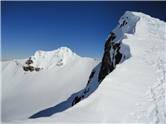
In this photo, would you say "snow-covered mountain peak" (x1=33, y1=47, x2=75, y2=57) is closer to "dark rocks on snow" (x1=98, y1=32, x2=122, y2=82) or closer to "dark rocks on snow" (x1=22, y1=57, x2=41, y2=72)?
"dark rocks on snow" (x1=22, y1=57, x2=41, y2=72)

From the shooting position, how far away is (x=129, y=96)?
48.8ft

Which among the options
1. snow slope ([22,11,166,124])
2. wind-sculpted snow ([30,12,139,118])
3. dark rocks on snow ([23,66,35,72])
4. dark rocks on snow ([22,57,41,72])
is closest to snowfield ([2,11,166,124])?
snow slope ([22,11,166,124])

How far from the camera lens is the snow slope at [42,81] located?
10694 cm

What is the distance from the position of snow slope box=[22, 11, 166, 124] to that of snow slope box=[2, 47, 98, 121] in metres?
78.9

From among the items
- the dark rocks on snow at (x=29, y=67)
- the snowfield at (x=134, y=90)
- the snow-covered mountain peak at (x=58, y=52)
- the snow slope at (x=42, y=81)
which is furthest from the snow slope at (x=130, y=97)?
the dark rocks on snow at (x=29, y=67)

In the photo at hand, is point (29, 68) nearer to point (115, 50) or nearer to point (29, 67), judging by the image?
point (29, 67)

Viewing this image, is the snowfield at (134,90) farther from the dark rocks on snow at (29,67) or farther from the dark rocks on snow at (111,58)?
the dark rocks on snow at (29,67)

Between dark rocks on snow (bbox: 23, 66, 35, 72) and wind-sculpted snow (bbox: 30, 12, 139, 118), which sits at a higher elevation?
wind-sculpted snow (bbox: 30, 12, 139, 118)

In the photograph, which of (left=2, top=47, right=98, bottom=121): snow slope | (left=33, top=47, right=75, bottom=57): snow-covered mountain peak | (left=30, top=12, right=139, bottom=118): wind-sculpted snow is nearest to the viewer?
(left=30, top=12, right=139, bottom=118): wind-sculpted snow

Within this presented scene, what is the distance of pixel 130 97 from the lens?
14.8 metres

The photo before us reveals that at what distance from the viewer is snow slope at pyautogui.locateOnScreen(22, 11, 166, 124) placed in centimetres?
1292

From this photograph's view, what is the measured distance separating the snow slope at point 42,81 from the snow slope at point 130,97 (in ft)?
Result: 259

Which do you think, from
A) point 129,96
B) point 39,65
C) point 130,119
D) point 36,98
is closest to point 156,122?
point 130,119

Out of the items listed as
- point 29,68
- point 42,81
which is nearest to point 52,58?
point 29,68
